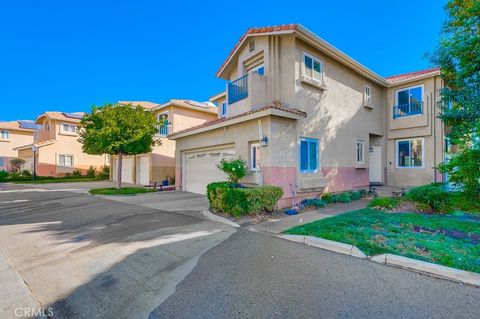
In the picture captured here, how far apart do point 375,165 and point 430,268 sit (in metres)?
12.8

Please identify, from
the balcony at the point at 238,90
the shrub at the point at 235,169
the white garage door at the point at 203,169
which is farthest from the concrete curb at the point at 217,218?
the balcony at the point at 238,90

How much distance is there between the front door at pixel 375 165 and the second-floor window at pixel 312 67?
7.04 metres

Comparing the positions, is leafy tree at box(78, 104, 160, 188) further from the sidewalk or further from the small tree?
the small tree

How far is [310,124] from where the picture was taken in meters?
10.9

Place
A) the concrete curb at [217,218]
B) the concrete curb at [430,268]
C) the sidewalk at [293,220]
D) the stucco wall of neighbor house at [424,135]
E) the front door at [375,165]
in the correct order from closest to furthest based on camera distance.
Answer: the concrete curb at [430,268] → the sidewalk at [293,220] → the concrete curb at [217,218] → the stucco wall of neighbor house at [424,135] → the front door at [375,165]

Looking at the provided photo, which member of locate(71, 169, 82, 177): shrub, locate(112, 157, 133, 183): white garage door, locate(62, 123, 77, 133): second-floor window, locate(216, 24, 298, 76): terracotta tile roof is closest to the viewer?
locate(216, 24, 298, 76): terracotta tile roof

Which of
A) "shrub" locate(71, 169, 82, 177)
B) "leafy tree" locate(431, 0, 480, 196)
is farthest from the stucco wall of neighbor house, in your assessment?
"shrub" locate(71, 169, 82, 177)

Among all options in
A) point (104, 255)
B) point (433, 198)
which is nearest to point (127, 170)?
point (104, 255)

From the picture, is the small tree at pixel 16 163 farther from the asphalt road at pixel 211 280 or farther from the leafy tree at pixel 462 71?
the leafy tree at pixel 462 71

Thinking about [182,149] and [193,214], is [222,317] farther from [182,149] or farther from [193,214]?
[182,149]

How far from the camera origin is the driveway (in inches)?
130

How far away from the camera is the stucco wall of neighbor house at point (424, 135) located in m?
13.4

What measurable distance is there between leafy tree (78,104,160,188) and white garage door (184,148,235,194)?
317 cm

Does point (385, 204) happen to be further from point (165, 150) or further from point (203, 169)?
point (165, 150)
